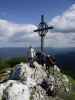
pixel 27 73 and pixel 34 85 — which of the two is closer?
pixel 34 85

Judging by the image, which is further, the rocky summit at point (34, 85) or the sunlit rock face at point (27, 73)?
the sunlit rock face at point (27, 73)

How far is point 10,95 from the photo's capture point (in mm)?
41219

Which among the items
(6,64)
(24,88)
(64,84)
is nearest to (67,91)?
(64,84)

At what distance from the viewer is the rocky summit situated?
138ft

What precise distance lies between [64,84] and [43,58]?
272 inches

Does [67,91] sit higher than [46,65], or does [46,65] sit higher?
[46,65]

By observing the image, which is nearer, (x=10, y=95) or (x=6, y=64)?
(x=10, y=95)

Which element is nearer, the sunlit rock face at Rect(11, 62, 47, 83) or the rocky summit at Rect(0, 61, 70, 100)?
the rocky summit at Rect(0, 61, 70, 100)

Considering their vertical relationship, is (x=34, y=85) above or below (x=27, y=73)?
below

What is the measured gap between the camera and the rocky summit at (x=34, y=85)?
42.1 m

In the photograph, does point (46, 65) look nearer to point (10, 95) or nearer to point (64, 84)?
point (64, 84)

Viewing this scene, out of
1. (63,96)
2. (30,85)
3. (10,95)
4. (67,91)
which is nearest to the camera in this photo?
(10,95)

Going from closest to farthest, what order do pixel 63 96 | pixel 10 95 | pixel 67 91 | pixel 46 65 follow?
pixel 10 95, pixel 63 96, pixel 67 91, pixel 46 65

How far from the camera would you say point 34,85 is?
46.8 meters
